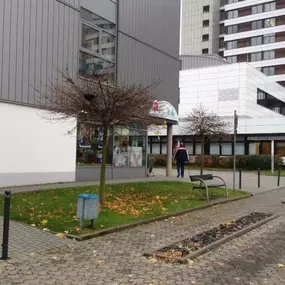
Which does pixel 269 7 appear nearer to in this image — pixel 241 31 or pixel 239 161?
pixel 241 31

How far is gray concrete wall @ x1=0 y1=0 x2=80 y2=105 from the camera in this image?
14.9 metres

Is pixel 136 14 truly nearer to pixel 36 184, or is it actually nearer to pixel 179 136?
pixel 36 184

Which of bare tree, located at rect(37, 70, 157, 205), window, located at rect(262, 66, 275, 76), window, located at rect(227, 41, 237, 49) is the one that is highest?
window, located at rect(227, 41, 237, 49)

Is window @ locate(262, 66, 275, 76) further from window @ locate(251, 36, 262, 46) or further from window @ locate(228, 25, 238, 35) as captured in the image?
window @ locate(228, 25, 238, 35)

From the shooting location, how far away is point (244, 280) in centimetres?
593

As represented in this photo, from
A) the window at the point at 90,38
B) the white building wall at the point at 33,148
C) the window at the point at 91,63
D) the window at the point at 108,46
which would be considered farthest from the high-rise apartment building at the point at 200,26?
the white building wall at the point at 33,148

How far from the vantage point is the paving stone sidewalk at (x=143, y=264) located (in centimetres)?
577

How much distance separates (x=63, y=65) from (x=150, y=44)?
734 cm

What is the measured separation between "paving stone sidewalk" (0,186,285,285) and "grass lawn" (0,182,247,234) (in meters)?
0.89

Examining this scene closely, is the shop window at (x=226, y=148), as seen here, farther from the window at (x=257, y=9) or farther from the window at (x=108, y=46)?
the window at (x=257, y=9)

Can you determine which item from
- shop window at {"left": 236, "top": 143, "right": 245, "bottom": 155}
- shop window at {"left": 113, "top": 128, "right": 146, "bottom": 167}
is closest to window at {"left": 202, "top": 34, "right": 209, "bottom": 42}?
shop window at {"left": 236, "top": 143, "right": 245, "bottom": 155}

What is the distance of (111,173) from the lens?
20719mm

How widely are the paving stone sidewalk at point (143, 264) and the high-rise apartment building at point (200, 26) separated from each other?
81.0 m

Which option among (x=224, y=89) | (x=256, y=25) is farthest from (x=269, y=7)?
(x=224, y=89)
